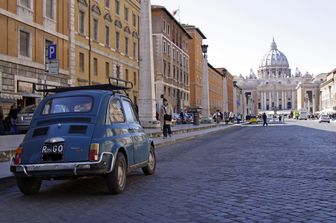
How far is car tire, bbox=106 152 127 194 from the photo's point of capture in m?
7.81

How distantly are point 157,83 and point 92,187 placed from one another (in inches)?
2017

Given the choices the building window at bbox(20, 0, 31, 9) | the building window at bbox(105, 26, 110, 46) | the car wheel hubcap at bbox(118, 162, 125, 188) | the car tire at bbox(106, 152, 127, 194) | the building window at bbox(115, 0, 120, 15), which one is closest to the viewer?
the car tire at bbox(106, 152, 127, 194)

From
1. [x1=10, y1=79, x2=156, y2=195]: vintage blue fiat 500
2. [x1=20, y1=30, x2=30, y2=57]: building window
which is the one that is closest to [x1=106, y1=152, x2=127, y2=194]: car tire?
[x1=10, y1=79, x2=156, y2=195]: vintage blue fiat 500

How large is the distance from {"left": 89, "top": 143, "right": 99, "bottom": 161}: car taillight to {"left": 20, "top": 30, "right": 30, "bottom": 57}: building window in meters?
21.7

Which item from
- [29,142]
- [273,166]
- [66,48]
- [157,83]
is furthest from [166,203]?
[157,83]

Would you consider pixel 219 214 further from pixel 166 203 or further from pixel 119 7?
pixel 119 7

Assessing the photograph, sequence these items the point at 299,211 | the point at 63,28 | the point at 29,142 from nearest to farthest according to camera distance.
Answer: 1. the point at 299,211
2. the point at 29,142
3. the point at 63,28

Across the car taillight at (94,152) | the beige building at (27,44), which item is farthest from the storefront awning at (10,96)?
the car taillight at (94,152)

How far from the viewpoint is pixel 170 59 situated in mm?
64875

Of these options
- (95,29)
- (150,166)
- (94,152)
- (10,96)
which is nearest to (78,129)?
(94,152)

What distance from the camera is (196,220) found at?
19.4 ft

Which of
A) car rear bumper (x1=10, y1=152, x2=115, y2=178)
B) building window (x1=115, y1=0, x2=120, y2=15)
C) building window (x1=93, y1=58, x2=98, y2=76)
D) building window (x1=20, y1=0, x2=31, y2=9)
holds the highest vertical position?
building window (x1=115, y1=0, x2=120, y2=15)

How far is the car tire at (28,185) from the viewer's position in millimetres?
8023

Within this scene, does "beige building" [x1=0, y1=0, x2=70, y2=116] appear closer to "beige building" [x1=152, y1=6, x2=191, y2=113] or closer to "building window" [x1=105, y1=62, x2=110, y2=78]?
"building window" [x1=105, y1=62, x2=110, y2=78]
